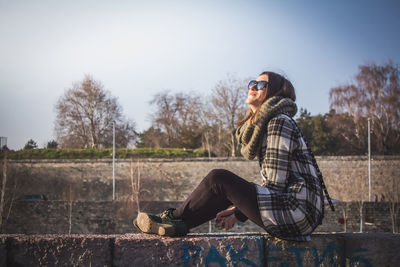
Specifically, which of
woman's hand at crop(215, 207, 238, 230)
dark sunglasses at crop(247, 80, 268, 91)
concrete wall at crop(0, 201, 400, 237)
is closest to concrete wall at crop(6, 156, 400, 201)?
concrete wall at crop(0, 201, 400, 237)

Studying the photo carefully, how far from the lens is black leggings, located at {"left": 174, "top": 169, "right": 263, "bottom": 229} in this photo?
9.60ft

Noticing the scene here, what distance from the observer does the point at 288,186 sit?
2951 millimetres

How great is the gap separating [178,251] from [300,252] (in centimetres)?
81

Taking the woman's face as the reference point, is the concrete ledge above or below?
below

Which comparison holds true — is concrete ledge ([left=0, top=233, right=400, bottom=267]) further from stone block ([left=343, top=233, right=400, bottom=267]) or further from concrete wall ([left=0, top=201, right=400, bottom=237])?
concrete wall ([left=0, top=201, right=400, bottom=237])

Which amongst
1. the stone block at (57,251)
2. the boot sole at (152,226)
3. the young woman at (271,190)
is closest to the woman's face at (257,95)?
the young woman at (271,190)

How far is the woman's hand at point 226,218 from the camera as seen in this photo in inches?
129

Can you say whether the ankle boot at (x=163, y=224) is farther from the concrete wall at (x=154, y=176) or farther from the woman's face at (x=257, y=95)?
the concrete wall at (x=154, y=176)

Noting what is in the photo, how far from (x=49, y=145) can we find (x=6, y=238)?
44.6 metres

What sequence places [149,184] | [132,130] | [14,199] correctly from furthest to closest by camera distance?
[132,130] < [149,184] < [14,199]

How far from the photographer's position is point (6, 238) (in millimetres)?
2906

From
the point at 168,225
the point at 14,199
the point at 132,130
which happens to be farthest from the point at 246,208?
the point at 132,130

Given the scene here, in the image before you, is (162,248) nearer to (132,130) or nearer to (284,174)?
(284,174)

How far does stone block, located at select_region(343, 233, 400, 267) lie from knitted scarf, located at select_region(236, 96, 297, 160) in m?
0.92
